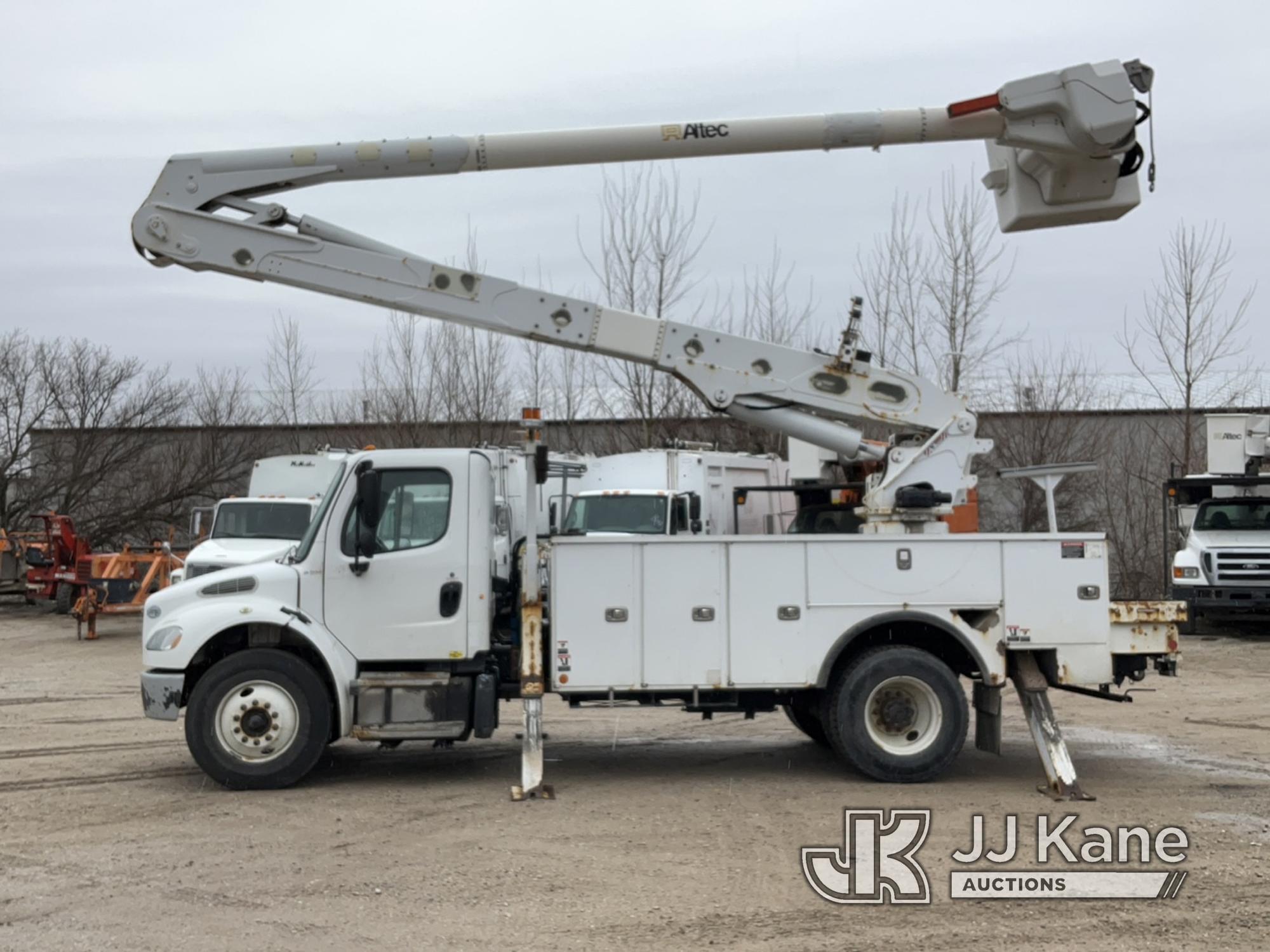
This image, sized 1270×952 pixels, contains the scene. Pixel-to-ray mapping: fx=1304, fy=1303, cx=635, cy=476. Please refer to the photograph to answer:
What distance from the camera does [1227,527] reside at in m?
22.1

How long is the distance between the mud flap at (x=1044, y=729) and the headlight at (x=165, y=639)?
630 centimetres

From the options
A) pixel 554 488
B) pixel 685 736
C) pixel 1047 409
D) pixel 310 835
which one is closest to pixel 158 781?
pixel 310 835

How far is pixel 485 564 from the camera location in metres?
9.91

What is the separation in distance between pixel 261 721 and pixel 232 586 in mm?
1040

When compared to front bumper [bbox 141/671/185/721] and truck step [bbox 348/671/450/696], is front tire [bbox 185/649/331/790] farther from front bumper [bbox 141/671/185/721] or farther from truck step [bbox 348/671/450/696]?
truck step [bbox 348/671/450/696]

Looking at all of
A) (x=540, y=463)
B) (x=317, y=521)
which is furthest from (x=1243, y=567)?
(x=317, y=521)

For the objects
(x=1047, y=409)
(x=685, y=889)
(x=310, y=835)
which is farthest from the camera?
(x=1047, y=409)

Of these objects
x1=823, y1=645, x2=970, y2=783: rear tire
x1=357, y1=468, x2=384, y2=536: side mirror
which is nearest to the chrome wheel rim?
x1=823, y1=645, x2=970, y2=783: rear tire

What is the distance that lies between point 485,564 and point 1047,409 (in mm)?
21597

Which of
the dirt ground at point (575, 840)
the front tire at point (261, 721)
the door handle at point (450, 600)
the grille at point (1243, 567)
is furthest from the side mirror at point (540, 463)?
the grille at point (1243, 567)

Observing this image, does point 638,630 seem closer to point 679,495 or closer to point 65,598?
point 679,495

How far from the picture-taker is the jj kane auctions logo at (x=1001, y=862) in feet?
23.2

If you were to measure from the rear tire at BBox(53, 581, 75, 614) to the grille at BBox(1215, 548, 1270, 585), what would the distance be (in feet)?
73.3

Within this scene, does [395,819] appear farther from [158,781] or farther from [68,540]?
[68,540]
